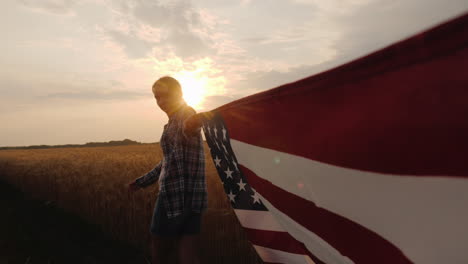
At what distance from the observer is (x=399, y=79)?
1102 mm

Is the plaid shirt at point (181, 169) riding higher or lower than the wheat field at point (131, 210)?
higher

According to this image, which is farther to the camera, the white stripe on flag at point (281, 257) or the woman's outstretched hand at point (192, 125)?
the woman's outstretched hand at point (192, 125)

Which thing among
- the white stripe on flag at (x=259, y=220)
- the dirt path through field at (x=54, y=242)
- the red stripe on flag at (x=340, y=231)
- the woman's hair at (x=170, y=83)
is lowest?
the dirt path through field at (x=54, y=242)

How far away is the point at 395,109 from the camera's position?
1.13m

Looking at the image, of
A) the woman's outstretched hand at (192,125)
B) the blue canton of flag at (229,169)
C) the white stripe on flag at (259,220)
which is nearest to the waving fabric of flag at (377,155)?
the white stripe on flag at (259,220)

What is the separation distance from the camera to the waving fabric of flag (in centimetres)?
96

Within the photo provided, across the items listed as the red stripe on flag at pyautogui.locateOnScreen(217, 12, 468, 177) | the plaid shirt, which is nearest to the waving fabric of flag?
the red stripe on flag at pyautogui.locateOnScreen(217, 12, 468, 177)

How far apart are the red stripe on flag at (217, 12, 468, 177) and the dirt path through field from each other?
3577 mm

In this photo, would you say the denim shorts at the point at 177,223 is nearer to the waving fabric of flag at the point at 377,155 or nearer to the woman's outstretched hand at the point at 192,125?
the woman's outstretched hand at the point at 192,125

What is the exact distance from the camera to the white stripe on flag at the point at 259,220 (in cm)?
235

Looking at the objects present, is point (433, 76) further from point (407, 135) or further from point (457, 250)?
point (457, 250)

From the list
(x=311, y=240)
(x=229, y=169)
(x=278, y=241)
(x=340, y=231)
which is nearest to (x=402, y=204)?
(x=340, y=231)

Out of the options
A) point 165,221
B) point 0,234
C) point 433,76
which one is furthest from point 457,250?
point 0,234

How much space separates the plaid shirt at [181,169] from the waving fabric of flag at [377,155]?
656mm
